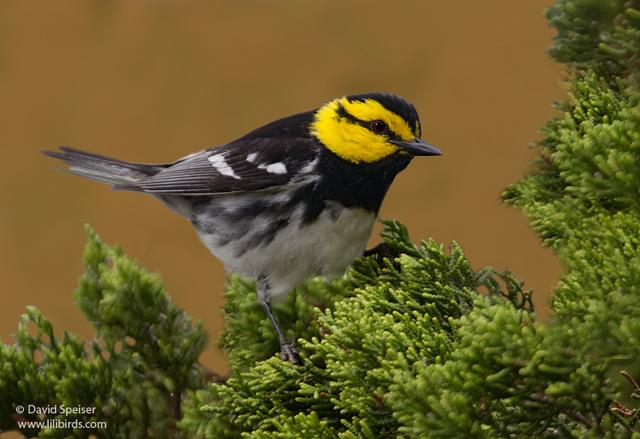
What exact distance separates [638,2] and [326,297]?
0.86 metres

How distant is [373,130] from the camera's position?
2088 mm

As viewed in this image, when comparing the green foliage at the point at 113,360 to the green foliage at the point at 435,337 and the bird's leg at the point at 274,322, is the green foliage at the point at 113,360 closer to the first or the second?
the green foliage at the point at 435,337

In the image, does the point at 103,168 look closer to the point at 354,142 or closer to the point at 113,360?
the point at 354,142

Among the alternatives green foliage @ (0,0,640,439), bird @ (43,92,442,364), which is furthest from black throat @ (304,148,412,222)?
green foliage @ (0,0,640,439)

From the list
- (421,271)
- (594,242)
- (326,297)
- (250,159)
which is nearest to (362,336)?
(421,271)

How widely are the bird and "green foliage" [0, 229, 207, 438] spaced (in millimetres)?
268

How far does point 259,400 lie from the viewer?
54.1 inches

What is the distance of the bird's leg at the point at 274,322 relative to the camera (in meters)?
1.55

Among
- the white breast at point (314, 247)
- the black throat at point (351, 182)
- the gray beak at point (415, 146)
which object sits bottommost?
the white breast at point (314, 247)

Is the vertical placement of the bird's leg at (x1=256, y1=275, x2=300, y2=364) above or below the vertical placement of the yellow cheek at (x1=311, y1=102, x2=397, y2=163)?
below

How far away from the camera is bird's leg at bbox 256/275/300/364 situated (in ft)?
5.09

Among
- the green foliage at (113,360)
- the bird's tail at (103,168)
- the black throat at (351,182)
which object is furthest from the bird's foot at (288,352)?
the bird's tail at (103,168)

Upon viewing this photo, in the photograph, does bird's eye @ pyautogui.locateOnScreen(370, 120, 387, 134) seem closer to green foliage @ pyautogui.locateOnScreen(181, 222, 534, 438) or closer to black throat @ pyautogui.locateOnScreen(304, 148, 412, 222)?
black throat @ pyautogui.locateOnScreen(304, 148, 412, 222)

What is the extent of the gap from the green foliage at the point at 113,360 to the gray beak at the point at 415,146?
672 millimetres
